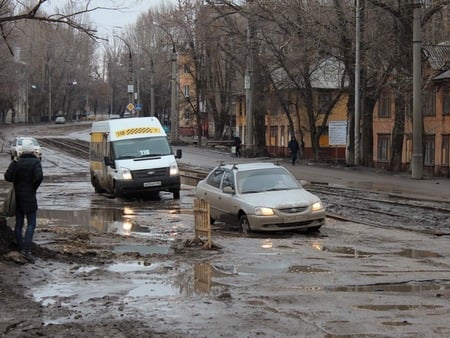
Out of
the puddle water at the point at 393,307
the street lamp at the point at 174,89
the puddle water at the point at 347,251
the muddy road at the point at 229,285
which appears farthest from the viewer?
the street lamp at the point at 174,89

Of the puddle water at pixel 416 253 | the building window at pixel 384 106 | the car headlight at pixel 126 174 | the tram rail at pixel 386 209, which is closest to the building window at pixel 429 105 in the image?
the building window at pixel 384 106

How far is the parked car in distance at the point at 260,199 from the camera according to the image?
14773 millimetres

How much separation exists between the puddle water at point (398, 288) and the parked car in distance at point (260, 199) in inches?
222

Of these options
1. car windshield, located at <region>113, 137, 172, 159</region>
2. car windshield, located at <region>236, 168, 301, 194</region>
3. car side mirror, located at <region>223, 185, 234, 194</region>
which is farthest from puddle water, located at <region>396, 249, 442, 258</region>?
car windshield, located at <region>113, 137, 172, 159</region>

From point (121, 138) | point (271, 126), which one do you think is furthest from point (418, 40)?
point (271, 126)

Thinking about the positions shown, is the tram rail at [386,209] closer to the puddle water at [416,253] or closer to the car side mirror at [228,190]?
the puddle water at [416,253]

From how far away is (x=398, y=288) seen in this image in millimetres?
Answer: 8945

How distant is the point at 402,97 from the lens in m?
35.3

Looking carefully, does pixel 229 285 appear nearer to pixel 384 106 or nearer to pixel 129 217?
pixel 129 217

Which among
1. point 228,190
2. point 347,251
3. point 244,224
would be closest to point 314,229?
point 244,224

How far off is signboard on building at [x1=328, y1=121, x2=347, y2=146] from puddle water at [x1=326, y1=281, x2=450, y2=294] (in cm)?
3408

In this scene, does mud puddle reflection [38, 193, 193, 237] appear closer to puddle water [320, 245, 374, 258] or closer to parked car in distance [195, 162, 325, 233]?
parked car in distance [195, 162, 325, 233]

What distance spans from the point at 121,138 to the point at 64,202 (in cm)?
303

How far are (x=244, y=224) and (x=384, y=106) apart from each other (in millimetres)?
35980
